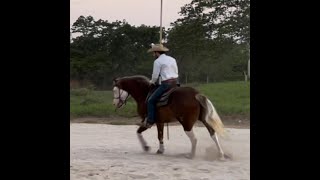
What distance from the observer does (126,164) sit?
6.48 m

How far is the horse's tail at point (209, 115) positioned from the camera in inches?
282

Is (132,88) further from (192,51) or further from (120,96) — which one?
(192,51)

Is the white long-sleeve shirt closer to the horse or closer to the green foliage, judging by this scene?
the horse

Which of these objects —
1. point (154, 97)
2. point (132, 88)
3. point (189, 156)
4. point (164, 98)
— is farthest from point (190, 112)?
point (132, 88)

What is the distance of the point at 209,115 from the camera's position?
723 cm

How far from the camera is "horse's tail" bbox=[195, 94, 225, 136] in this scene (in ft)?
23.5

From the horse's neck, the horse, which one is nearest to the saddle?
the horse

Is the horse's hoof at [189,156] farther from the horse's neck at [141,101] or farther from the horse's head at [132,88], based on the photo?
the horse's head at [132,88]

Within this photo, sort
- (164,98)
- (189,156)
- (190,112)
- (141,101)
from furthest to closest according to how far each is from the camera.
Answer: (141,101), (189,156), (164,98), (190,112)

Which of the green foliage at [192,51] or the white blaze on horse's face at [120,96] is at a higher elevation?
the green foliage at [192,51]

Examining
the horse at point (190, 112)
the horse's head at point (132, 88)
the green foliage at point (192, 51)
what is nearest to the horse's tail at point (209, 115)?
the horse at point (190, 112)

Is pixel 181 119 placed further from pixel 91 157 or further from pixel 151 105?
pixel 91 157
